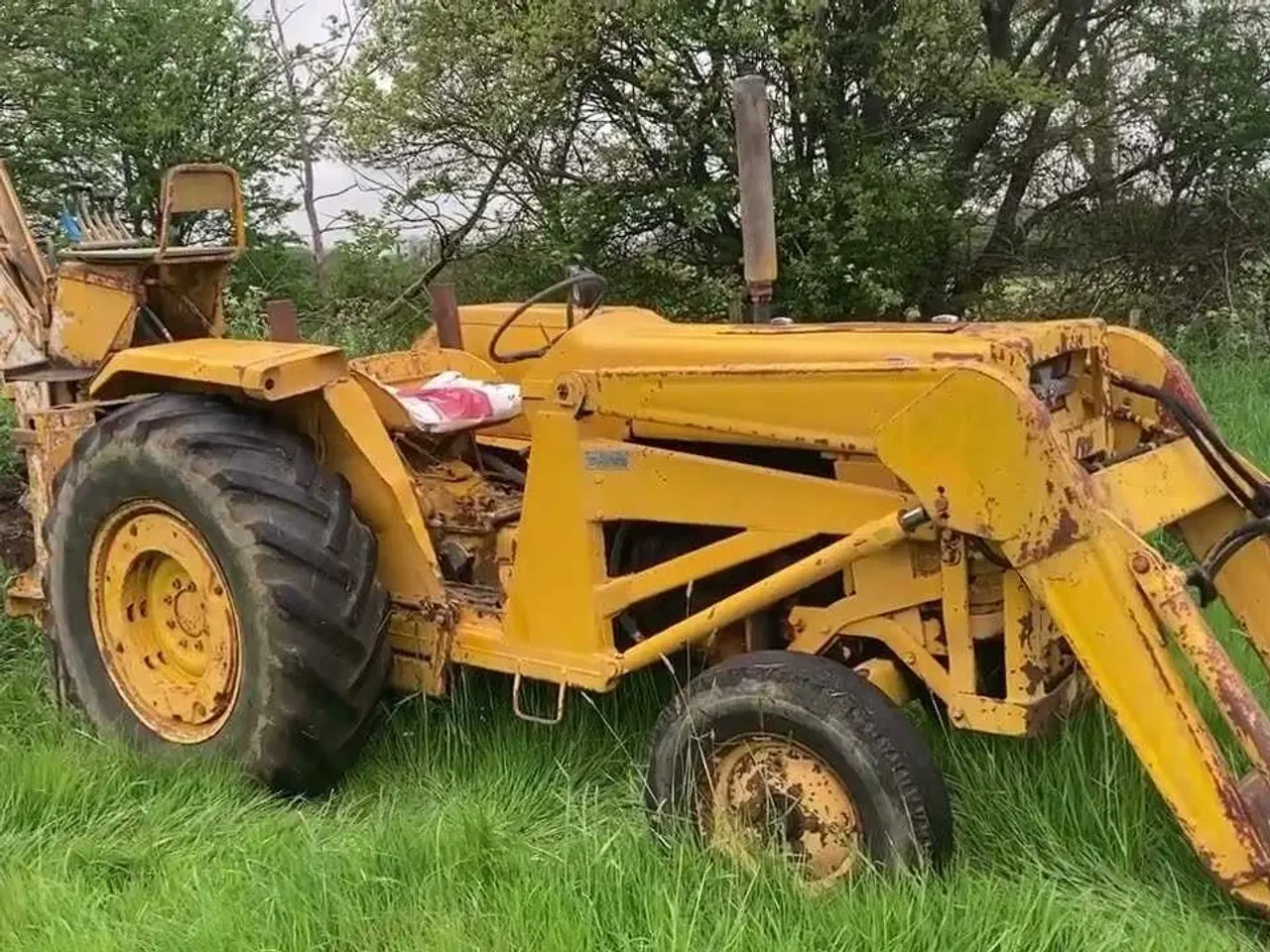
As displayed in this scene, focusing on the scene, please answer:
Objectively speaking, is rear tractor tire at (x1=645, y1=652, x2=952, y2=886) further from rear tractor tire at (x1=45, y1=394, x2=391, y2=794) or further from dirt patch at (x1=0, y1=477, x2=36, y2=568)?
dirt patch at (x1=0, y1=477, x2=36, y2=568)

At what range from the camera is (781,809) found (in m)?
3.15

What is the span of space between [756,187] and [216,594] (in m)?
1.86

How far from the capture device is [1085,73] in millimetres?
9922

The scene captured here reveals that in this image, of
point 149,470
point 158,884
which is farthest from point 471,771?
point 149,470

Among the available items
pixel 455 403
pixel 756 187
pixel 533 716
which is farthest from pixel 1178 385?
pixel 455 403

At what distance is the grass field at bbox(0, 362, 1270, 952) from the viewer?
284 cm

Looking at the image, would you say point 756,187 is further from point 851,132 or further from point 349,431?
point 851,132

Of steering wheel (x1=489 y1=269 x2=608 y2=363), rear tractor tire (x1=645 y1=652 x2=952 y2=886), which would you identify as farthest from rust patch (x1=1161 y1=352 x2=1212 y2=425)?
steering wheel (x1=489 y1=269 x2=608 y2=363)

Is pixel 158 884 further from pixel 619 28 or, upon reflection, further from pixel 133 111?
pixel 133 111

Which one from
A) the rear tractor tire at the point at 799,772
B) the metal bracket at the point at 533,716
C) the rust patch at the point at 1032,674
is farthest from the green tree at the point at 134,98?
the rust patch at the point at 1032,674

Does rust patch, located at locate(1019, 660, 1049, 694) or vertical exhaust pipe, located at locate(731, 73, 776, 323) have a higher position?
vertical exhaust pipe, located at locate(731, 73, 776, 323)

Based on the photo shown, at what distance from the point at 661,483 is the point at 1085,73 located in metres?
7.54

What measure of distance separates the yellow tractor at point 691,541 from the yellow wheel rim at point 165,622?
1 centimetres

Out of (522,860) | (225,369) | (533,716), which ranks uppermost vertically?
(225,369)
